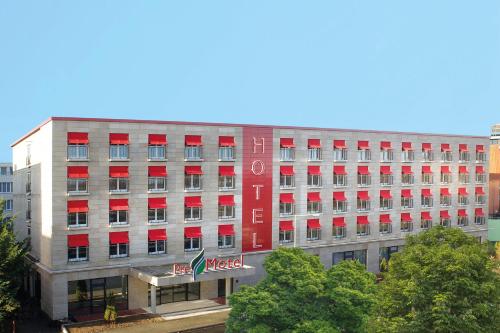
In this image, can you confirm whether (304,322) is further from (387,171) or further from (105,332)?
(387,171)

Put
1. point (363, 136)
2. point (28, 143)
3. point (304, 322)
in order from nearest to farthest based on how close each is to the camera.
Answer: point (304, 322)
point (28, 143)
point (363, 136)

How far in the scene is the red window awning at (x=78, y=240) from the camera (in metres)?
48.0

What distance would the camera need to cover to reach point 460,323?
27.9m

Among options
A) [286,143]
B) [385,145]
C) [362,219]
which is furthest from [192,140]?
[385,145]

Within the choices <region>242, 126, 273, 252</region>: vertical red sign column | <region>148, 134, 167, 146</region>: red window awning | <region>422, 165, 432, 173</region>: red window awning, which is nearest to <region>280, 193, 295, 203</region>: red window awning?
<region>242, 126, 273, 252</region>: vertical red sign column

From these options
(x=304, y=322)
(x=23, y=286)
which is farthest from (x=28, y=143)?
(x=304, y=322)

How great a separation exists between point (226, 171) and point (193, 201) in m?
5.19

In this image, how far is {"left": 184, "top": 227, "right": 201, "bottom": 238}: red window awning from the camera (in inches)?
2112

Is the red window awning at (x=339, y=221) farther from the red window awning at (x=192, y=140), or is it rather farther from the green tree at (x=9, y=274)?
the green tree at (x=9, y=274)

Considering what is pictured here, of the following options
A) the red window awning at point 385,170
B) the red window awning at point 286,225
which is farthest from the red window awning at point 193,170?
the red window awning at point 385,170

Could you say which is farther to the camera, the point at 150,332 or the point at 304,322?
the point at 150,332

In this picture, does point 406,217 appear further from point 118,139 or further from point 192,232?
point 118,139

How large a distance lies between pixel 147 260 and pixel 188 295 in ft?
21.6

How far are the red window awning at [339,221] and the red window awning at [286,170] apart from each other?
8.91 meters
